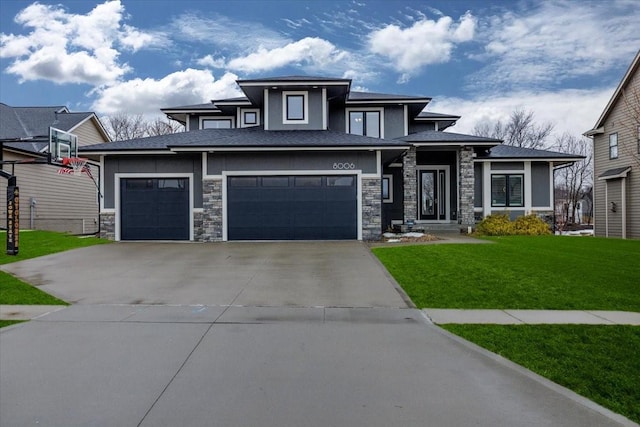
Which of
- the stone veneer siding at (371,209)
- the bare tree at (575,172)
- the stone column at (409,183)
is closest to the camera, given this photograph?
the stone veneer siding at (371,209)

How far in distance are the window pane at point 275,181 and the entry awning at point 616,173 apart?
57.0 ft

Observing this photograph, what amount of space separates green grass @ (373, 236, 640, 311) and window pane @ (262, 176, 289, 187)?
5.34 m

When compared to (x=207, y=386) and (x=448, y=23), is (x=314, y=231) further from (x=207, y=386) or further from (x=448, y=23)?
(x=207, y=386)

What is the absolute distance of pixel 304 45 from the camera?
23.9m

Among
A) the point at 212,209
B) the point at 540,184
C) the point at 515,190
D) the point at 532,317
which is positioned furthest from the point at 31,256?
the point at 540,184

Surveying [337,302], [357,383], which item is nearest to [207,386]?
[357,383]

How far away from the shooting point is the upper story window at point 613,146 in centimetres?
2346

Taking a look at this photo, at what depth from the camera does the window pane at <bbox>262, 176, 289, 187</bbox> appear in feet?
57.0

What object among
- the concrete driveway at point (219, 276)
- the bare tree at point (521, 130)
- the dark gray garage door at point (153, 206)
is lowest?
the concrete driveway at point (219, 276)

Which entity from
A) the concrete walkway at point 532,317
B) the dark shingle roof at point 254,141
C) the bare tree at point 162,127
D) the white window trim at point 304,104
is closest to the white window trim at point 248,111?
the dark shingle roof at point 254,141

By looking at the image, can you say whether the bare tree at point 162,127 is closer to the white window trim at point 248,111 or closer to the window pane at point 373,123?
the white window trim at point 248,111

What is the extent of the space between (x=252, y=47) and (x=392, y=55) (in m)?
7.91

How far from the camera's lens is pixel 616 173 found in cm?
2258

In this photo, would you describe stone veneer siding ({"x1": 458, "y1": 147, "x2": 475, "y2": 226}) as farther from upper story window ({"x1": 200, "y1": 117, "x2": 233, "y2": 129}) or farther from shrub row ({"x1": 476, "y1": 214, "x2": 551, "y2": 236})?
upper story window ({"x1": 200, "y1": 117, "x2": 233, "y2": 129})
